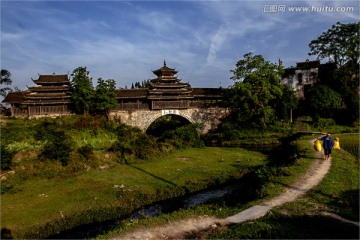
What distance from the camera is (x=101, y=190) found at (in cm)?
1948

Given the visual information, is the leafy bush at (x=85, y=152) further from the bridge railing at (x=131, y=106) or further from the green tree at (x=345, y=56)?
the green tree at (x=345, y=56)

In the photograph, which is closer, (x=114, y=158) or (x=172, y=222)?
(x=172, y=222)

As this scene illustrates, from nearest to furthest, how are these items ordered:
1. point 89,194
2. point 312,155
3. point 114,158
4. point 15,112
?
point 89,194 → point 312,155 → point 114,158 → point 15,112

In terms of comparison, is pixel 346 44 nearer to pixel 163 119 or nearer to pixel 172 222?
pixel 163 119

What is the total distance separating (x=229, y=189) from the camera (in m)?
20.4

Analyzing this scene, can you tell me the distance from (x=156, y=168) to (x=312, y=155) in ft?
41.8

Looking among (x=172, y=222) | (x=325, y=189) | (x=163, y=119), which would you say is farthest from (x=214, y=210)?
(x=163, y=119)

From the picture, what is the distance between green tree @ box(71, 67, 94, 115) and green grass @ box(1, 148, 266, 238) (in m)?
19.9

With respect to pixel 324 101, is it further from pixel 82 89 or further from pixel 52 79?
pixel 52 79

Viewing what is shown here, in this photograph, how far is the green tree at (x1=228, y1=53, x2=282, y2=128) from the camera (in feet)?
142

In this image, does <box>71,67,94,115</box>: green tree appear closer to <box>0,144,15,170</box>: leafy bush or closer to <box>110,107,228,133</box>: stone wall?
<box>110,107,228,133</box>: stone wall

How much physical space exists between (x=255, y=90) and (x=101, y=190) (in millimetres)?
31520

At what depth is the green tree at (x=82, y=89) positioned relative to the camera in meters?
42.9

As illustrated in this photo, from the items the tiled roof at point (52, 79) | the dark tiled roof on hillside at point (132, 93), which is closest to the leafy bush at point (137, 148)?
the dark tiled roof on hillside at point (132, 93)
